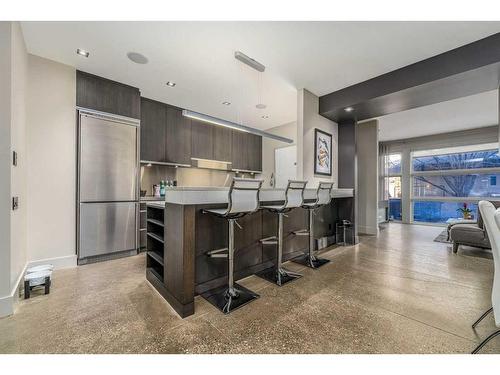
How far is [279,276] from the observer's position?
259 cm

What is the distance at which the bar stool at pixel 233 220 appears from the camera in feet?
6.66

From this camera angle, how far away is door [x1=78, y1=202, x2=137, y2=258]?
319cm

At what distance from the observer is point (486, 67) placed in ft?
8.39

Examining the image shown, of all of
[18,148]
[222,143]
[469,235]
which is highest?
[222,143]

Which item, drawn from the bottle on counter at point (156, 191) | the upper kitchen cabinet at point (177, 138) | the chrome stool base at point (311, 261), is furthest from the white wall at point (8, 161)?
the chrome stool base at point (311, 261)

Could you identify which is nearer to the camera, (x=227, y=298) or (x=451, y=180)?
(x=227, y=298)

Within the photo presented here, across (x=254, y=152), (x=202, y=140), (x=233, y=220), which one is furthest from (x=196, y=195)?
(x=254, y=152)

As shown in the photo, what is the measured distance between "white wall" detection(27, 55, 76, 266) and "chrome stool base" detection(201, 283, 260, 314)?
2.34 meters

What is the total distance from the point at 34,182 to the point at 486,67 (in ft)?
19.2

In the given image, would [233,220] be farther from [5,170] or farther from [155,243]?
[5,170]

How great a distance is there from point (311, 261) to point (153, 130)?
149 inches
